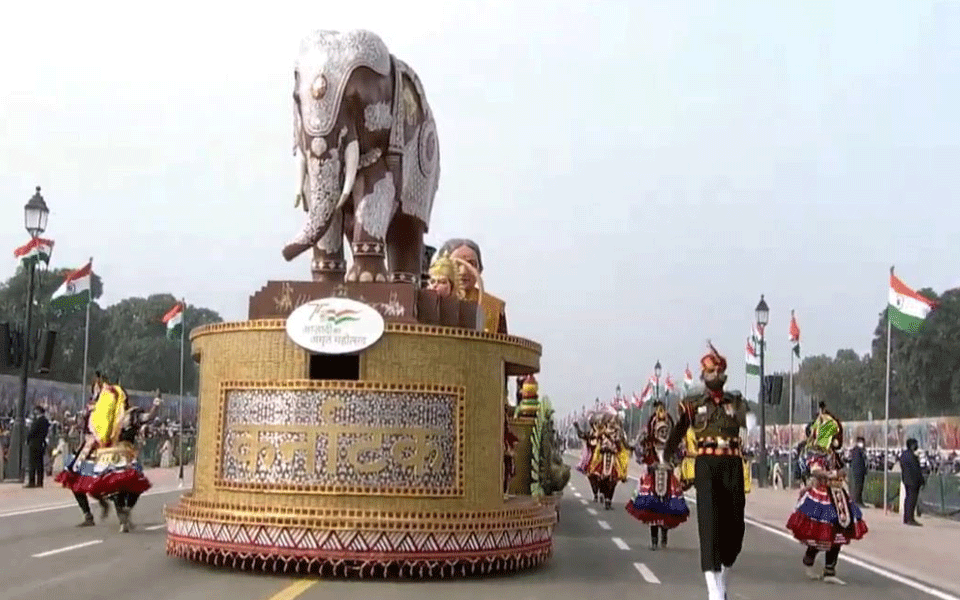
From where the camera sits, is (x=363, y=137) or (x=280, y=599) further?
(x=363, y=137)

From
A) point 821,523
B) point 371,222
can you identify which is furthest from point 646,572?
point 371,222

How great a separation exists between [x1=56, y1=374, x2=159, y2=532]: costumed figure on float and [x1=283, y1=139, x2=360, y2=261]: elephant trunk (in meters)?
4.45

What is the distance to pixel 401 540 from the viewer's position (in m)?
9.62

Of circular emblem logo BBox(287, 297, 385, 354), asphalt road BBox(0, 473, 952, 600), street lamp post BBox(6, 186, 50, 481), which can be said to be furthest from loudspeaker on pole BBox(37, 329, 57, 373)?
circular emblem logo BBox(287, 297, 385, 354)

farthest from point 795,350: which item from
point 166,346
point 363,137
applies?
point 166,346

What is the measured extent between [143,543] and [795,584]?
7.56 meters

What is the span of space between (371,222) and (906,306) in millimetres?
15778

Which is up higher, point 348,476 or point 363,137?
point 363,137

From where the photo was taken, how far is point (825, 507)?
11.8m

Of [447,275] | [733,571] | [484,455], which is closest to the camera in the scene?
[484,455]

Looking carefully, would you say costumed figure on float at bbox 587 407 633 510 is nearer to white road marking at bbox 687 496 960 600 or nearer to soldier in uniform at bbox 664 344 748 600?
white road marking at bbox 687 496 960 600

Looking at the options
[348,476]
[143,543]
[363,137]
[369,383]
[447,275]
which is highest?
[363,137]

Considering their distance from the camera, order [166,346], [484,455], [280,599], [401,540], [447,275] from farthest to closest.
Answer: [166,346], [447,275], [484,455], [401,540], [280,599]

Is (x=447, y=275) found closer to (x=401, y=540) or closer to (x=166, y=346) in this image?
(x=401, y=540)
